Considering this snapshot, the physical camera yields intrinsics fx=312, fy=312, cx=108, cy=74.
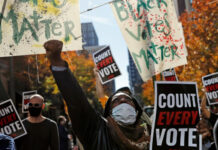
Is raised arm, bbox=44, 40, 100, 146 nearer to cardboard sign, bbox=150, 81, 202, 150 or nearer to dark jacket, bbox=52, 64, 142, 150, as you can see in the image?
dark jacket, bbox=52, 64, 142, 150

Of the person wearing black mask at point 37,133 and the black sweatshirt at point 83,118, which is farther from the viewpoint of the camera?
the person wearing black mask at point 37,133

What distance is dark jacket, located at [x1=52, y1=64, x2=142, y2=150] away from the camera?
2.47m

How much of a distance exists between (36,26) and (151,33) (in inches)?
84.7

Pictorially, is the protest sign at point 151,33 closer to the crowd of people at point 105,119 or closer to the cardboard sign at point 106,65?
the crowd of people at point 105,119

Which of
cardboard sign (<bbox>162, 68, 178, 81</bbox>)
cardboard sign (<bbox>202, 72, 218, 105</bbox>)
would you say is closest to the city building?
cardboard sign (<bbox>162, 68, 178, 81</bbox>)

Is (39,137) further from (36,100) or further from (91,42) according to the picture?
(91,42)

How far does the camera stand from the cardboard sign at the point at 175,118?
9.10 feet

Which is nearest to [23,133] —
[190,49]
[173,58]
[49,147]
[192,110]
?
[49,147]

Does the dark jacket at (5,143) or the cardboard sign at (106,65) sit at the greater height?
the dark jacket at (5,143)

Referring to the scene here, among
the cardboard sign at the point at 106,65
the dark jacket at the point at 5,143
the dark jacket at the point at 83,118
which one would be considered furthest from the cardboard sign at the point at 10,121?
the cardboard sign at the point at 106,65

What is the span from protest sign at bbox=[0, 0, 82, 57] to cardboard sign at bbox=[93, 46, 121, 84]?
4211mm

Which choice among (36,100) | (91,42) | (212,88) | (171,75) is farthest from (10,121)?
(91,42)

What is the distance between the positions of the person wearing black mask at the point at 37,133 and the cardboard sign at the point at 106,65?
3.50 metres

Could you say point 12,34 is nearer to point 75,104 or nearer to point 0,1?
point 0,1
